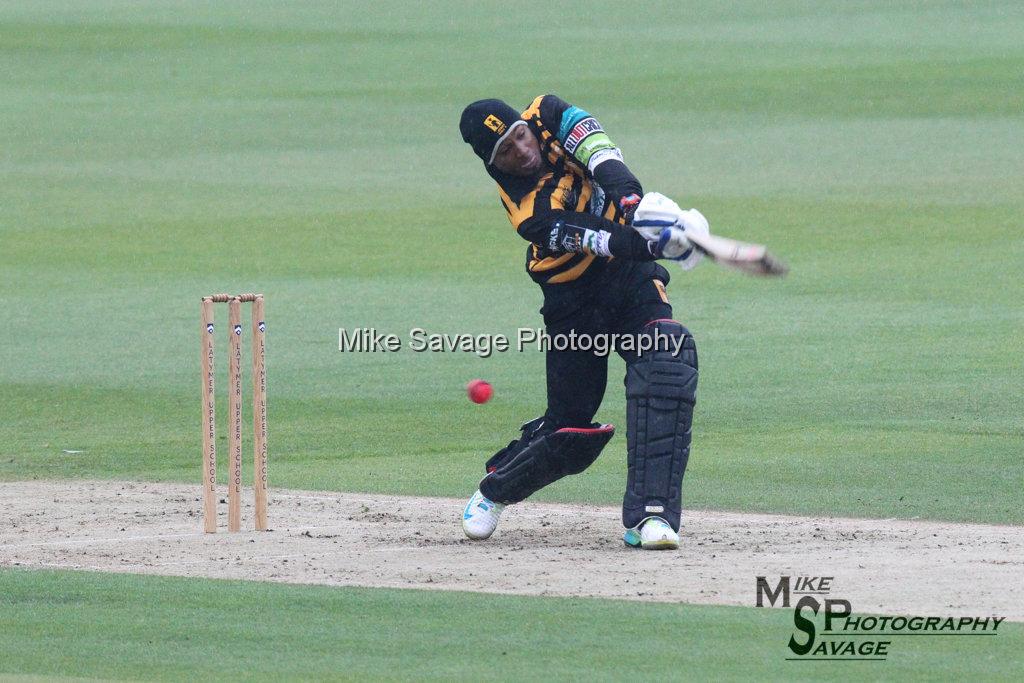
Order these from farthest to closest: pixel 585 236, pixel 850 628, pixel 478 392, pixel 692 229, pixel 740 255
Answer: pixel 478 392, pixel 585 236, pixel 692 229, pixel 740 255, pixel 850 628

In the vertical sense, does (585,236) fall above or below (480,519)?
above

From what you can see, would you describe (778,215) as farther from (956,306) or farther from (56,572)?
(56,572)

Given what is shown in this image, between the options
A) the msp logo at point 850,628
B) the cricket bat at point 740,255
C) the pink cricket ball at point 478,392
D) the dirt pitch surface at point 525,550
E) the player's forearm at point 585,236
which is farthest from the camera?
the pink cricket ball at point 478,392

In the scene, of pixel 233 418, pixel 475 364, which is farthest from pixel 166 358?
pixel 233 418

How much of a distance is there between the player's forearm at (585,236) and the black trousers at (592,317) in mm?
279

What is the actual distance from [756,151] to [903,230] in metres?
6.12

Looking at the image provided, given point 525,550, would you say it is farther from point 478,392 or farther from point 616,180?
point 616,180

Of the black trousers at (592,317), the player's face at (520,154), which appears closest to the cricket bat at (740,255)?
the black trousers at (592,317)

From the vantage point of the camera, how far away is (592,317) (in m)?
8.88

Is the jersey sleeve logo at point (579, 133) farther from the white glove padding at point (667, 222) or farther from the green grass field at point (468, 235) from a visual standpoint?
the green grass field at point (468, 235)

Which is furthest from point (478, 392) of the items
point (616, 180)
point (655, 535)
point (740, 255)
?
point (740, 255)

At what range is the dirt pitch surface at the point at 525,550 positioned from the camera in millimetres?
7703

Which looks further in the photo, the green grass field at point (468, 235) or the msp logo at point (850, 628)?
the green grass field at point (468, 235)

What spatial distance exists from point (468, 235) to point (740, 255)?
14.8 m
